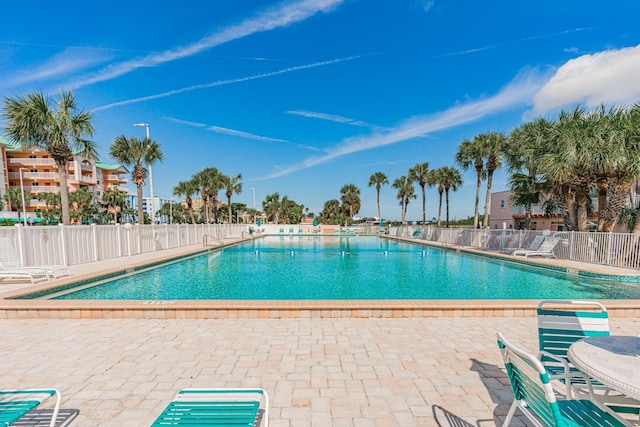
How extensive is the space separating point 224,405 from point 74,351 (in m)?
3.20

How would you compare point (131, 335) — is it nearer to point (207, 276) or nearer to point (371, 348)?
point (371, 348)

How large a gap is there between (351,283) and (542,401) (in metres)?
7.97

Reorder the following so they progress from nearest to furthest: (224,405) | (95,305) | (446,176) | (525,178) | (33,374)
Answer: (224,405) → (33,374) → (95,305) → (525,178) → (446,176)

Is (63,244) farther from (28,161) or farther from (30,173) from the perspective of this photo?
(30,173)

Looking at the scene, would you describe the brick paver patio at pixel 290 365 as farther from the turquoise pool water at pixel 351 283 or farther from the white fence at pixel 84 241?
the white fence at pixel 84 241

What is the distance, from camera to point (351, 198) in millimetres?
50344

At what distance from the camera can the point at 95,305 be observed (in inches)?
208

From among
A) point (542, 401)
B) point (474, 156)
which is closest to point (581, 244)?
point (474, 156)

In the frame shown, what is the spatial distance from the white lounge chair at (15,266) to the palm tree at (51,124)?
356cm

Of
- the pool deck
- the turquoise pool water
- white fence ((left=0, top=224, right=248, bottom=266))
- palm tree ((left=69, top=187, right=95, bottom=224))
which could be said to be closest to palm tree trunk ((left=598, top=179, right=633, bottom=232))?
the turquoise pool water

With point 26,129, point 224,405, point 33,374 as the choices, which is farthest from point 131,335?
point 26,129

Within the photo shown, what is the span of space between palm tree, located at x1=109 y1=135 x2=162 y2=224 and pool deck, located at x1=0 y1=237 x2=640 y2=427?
1586 cm

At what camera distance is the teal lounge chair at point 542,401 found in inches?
58.3

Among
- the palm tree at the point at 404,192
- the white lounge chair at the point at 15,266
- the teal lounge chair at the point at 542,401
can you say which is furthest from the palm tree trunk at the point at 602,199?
the palm tree at the point at 404,192
